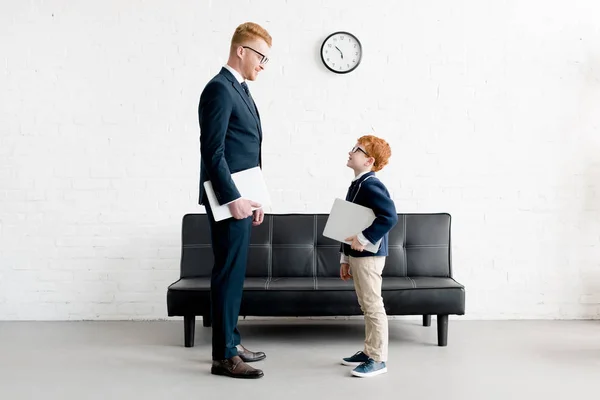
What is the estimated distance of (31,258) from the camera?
4535 millimetres

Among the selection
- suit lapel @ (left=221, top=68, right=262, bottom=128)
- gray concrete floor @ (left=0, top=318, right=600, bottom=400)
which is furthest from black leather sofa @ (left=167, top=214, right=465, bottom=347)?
suit lapel @ (left=221, top=68, right=262, bottom=128)

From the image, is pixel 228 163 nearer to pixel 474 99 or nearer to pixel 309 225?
pixel 309 225

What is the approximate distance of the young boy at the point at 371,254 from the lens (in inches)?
121

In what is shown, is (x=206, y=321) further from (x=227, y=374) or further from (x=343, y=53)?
(x=343, y=53)

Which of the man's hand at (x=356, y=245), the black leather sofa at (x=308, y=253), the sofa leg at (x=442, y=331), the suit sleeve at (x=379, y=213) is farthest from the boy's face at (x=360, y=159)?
the sofa leg at (x=442, y=331)

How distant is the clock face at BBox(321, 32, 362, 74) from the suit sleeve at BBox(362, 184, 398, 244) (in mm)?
1663

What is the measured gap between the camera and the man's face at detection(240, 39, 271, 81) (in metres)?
3.04

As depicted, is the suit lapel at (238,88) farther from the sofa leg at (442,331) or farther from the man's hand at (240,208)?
the sofa leg at (442,331)

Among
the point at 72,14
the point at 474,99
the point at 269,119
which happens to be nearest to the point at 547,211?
the point at 474,99

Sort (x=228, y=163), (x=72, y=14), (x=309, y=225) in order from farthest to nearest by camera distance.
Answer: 1. (x=72, y=14)
2. (x=309, y=225)
3. (x=228, y=163)

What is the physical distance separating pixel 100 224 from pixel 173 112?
0.95 meters

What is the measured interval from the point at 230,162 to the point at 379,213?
759mm

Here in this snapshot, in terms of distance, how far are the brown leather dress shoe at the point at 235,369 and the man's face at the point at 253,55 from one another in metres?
1.41

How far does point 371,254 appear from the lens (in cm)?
309
